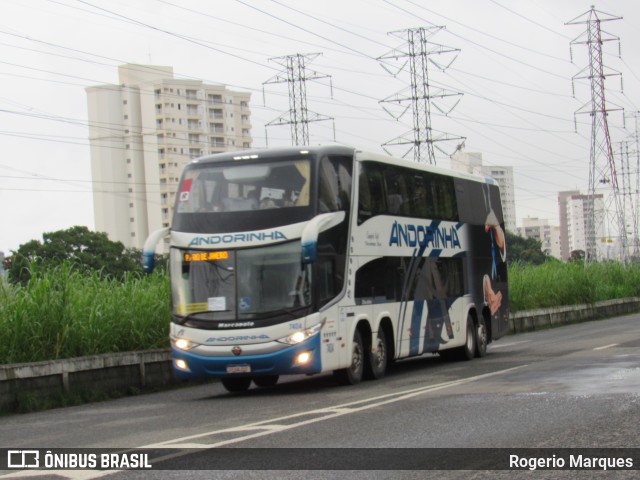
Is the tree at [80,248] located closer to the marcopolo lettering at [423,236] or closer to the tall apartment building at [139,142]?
the marcopolo lettering at [423,236]

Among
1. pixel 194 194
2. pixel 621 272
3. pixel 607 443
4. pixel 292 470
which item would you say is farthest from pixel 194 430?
pixel 621 272

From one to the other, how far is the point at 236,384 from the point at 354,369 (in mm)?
2001

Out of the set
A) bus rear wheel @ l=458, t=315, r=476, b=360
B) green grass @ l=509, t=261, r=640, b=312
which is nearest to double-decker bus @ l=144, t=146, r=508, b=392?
bus rear wheel @ l=458, t=315, r=476, b=360

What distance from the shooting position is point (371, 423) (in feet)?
38.7

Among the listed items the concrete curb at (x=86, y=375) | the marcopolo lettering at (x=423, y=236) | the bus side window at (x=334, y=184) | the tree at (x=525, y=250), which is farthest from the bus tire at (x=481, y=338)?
the tree at (x=525, y=250)

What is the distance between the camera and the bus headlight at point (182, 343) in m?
17.9

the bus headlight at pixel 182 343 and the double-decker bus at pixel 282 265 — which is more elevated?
the double-decker bus at pixel 282 265

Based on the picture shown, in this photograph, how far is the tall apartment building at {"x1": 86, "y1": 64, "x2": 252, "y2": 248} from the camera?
506 feet

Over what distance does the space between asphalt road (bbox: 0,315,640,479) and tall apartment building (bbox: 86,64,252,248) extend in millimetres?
136627

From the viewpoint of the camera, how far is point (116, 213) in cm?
15425

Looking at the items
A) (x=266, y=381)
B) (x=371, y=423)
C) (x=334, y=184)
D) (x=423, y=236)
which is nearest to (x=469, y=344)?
(x=423, y=236)

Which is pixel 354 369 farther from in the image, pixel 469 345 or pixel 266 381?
pixel 469 345

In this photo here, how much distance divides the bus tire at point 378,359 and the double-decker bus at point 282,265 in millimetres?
22

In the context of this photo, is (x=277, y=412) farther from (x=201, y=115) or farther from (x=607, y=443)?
(x=201, y=115)
